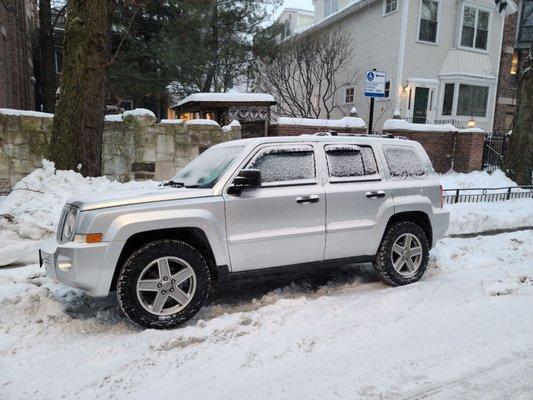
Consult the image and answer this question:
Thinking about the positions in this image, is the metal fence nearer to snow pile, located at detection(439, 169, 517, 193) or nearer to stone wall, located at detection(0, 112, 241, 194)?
snow pile, located at detection(439, 169, 517, 193)

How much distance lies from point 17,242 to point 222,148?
10.3ft

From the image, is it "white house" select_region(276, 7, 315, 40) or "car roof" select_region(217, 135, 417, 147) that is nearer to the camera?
"car roof" select_region(217, 135, 417, 147)

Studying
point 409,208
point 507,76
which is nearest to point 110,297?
point 409,208

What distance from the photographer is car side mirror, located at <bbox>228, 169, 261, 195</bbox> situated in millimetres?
4199

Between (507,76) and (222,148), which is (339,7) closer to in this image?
(507,76)

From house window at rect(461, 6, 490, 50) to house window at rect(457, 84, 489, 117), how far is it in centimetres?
213

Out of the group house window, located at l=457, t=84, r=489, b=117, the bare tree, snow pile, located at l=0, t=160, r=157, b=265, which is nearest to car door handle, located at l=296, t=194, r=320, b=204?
snow pile, located at l=0, t=160, r=157, b=265

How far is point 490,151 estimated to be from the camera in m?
15.2

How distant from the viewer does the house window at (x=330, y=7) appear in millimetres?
26469

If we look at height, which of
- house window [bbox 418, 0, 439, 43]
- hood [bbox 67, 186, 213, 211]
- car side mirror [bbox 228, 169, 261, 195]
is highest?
house window [bbox 418, 0, 439, 43]

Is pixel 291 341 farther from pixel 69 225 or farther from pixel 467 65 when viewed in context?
pixel 467 65

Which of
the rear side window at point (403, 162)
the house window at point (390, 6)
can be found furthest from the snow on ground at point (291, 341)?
the house window at point (390, 6)

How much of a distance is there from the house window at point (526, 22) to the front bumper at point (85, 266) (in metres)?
26.4

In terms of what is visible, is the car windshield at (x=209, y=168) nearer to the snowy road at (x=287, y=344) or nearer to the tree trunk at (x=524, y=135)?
the snowy road at (x=287, y=344)
